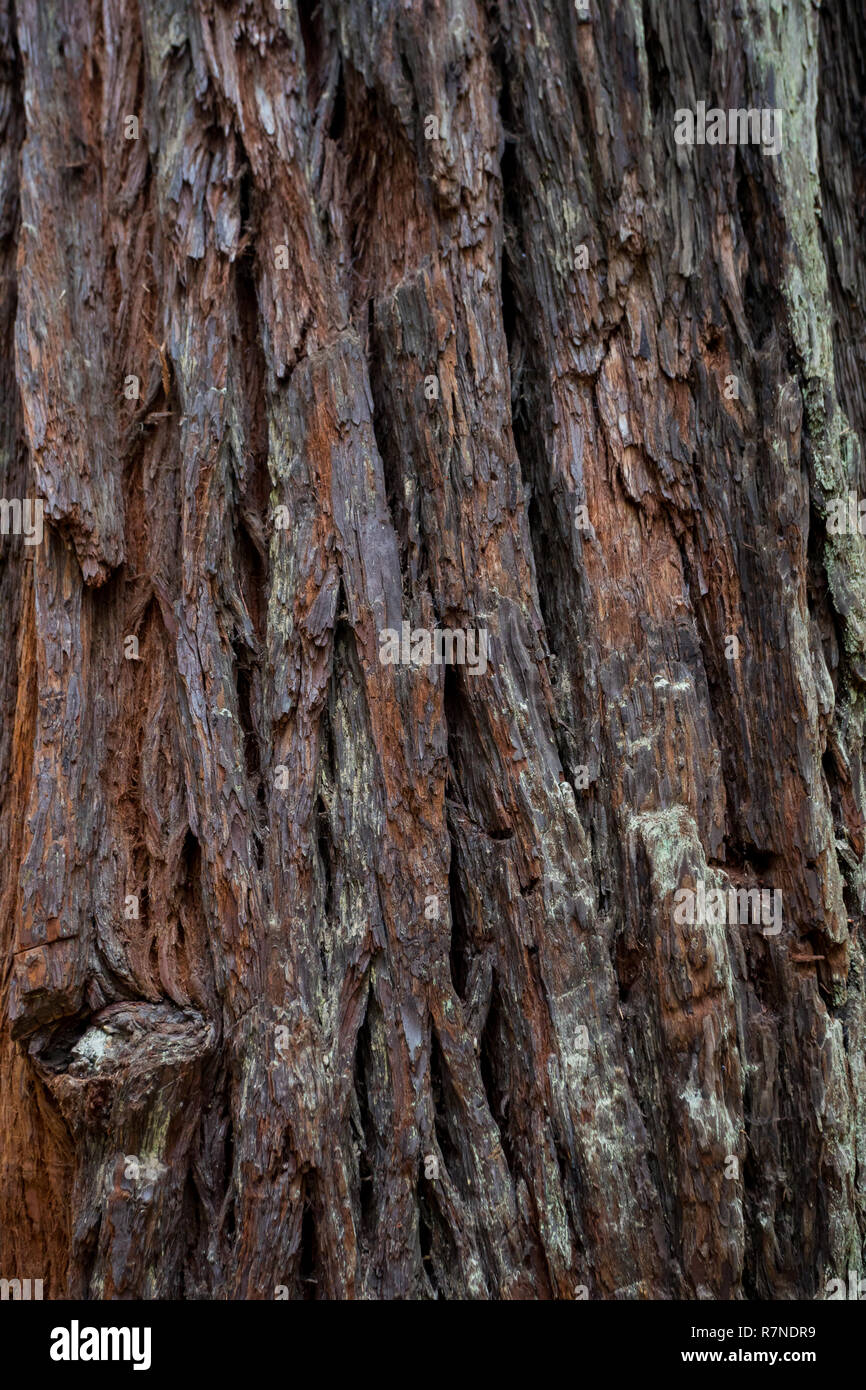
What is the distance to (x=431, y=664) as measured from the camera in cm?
299

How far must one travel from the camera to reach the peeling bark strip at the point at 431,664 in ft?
9.20

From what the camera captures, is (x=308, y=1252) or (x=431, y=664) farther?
(x=431, y=664)

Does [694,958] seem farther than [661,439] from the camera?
No

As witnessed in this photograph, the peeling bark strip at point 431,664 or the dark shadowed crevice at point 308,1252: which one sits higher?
the peeling bark strip at point 431,664

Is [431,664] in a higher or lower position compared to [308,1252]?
higher

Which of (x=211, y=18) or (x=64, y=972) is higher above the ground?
(x=211, y=18)

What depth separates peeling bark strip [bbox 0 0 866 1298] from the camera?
2.80m

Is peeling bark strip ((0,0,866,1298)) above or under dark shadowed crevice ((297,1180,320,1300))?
above

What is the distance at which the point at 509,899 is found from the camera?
2.91m

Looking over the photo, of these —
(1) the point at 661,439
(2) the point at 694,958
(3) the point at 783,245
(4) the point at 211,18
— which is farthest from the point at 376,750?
(4) the point at 211,18

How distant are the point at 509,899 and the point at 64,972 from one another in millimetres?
1431
